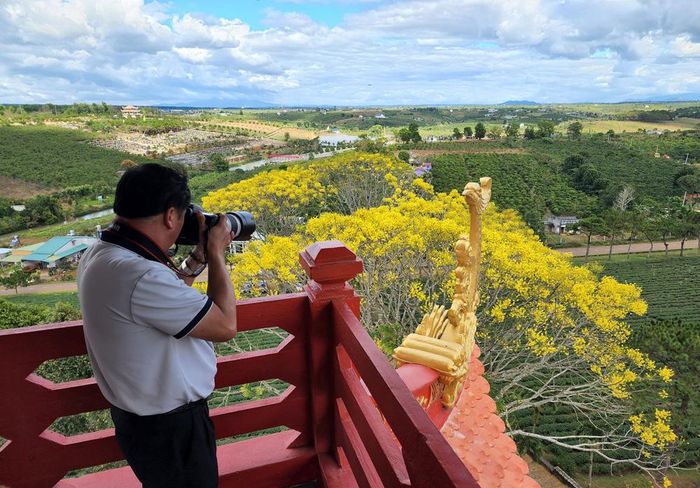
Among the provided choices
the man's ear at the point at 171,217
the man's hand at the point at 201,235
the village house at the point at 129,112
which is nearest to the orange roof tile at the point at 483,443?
the man's hand at the point at 201,235

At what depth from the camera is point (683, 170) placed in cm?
3419

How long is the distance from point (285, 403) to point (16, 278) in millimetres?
23082

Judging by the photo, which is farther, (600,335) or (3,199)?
(3,199)

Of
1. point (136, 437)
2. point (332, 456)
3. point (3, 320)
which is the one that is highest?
point (136, 437)

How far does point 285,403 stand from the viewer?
1863 millimetres

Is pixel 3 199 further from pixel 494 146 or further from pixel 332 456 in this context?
pixel 494 146

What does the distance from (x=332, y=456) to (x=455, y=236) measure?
6.41m

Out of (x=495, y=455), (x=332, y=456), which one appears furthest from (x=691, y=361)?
(x=332, y=456)

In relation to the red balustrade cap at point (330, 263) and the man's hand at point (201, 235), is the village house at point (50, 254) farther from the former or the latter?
the man's hand at point (201, 235)

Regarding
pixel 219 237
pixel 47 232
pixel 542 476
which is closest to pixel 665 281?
pixel 542 476

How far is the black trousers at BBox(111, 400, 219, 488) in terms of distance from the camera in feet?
4.17

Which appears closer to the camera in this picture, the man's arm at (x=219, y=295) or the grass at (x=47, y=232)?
the man's arm at (x=219, y=295)

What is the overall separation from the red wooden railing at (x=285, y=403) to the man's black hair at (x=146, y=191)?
0.58 meters

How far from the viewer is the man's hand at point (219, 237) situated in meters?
1.23
